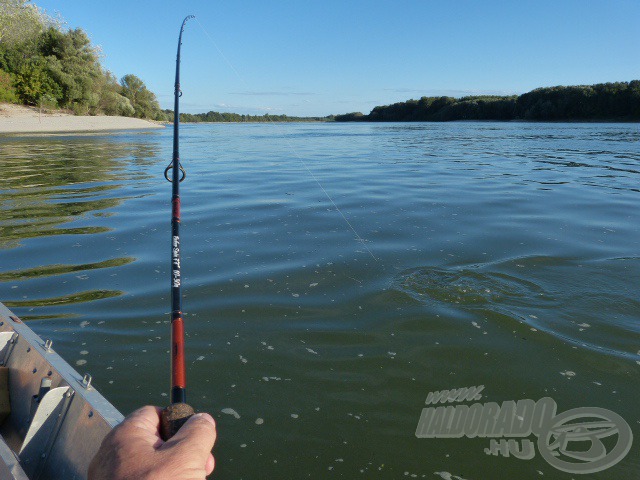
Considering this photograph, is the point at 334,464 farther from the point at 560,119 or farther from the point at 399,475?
the point at 560,119

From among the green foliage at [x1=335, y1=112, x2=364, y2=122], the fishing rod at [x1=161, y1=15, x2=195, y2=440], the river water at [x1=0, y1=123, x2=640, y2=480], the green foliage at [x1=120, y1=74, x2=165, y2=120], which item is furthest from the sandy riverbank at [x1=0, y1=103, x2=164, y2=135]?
the green foliage at [x1=335, y1=112, x2=364, y2=122]

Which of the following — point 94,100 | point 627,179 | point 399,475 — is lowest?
point 399,475

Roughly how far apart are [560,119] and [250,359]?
79.9m

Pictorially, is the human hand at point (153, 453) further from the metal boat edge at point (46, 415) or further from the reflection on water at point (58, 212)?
the reflection on water at point (58, 212)

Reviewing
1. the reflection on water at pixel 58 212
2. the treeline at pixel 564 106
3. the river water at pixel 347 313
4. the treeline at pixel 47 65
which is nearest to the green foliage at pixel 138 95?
the treeline at pixel 47 65

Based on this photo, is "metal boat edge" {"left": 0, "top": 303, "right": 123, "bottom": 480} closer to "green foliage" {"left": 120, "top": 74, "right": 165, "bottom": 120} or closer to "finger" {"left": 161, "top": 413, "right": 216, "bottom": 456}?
"finger" {"left": 161, "top": 413, "right": 216, "bottom": 456}

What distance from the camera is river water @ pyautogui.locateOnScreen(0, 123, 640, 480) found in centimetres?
278

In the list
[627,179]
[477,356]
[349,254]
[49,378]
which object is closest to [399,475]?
[477,356]

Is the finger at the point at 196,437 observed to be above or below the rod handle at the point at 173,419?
above

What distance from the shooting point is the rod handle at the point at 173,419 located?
133 centimetres

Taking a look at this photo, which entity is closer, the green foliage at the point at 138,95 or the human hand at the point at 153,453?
the human hand at the point at 153,453

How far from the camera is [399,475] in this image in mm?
2496

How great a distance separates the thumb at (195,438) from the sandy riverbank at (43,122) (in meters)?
41.7

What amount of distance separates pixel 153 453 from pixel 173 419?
18 centimetres
